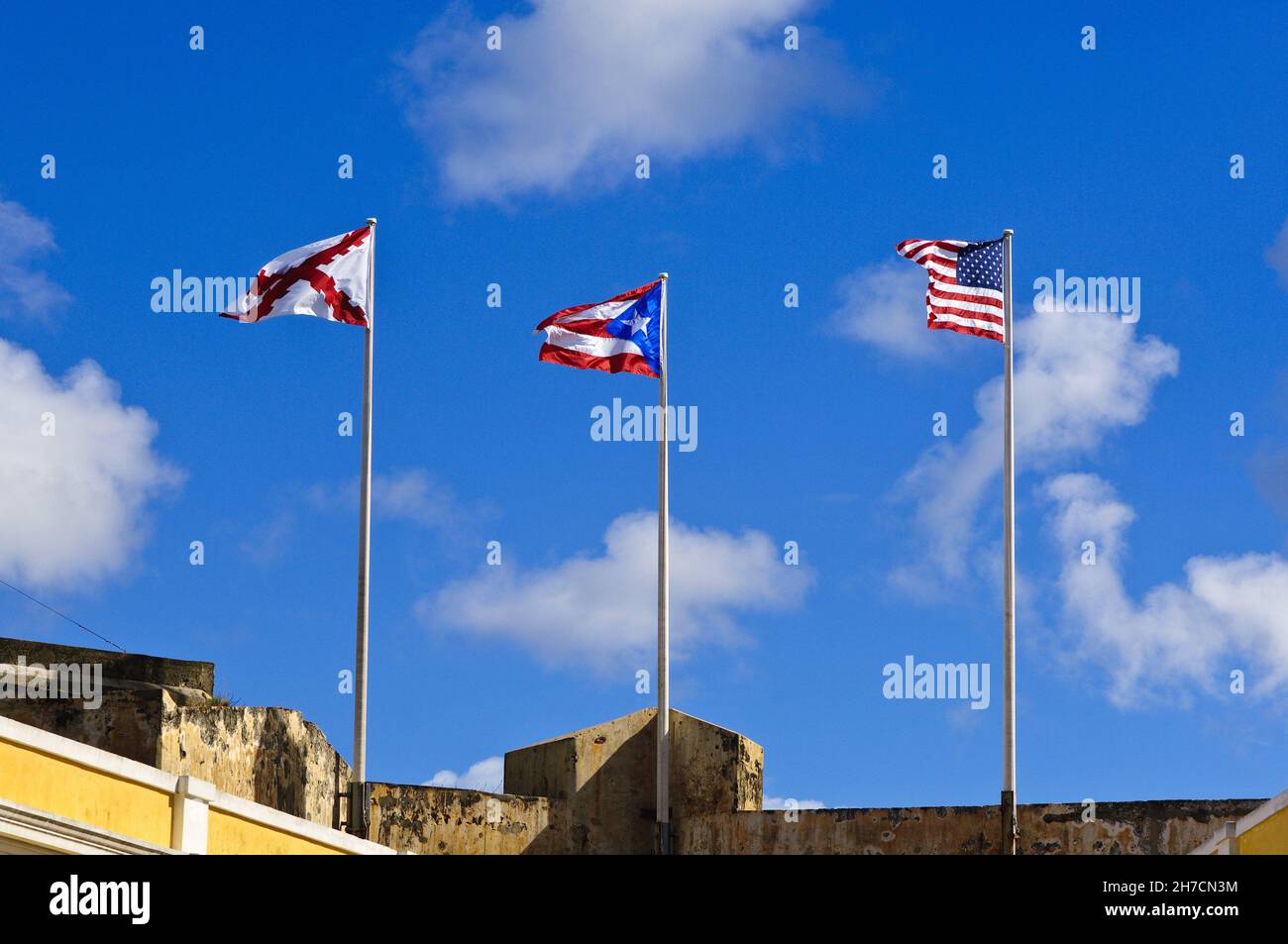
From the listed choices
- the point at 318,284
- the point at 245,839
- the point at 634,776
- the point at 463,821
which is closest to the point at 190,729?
the point at 245,839

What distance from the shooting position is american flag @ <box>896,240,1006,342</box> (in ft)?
81.4

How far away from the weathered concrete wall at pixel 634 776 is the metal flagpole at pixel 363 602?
386 centimetres

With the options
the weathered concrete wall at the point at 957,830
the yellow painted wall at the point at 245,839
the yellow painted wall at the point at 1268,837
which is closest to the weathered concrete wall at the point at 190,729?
the yellow painted wall at the point at 245,839

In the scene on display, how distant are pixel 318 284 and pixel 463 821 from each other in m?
7.43

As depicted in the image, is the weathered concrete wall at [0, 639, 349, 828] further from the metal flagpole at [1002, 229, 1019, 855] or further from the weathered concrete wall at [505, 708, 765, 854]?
the metal flagpole at [1002, 229, 1019, 855]

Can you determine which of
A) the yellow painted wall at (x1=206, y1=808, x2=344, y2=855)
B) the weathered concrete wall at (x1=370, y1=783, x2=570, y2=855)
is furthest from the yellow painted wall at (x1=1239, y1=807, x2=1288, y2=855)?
the weathered concrete wall at (x1=370, y1=783, x2=570, y2=855)

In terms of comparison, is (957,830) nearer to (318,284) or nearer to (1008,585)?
(1008,585)
